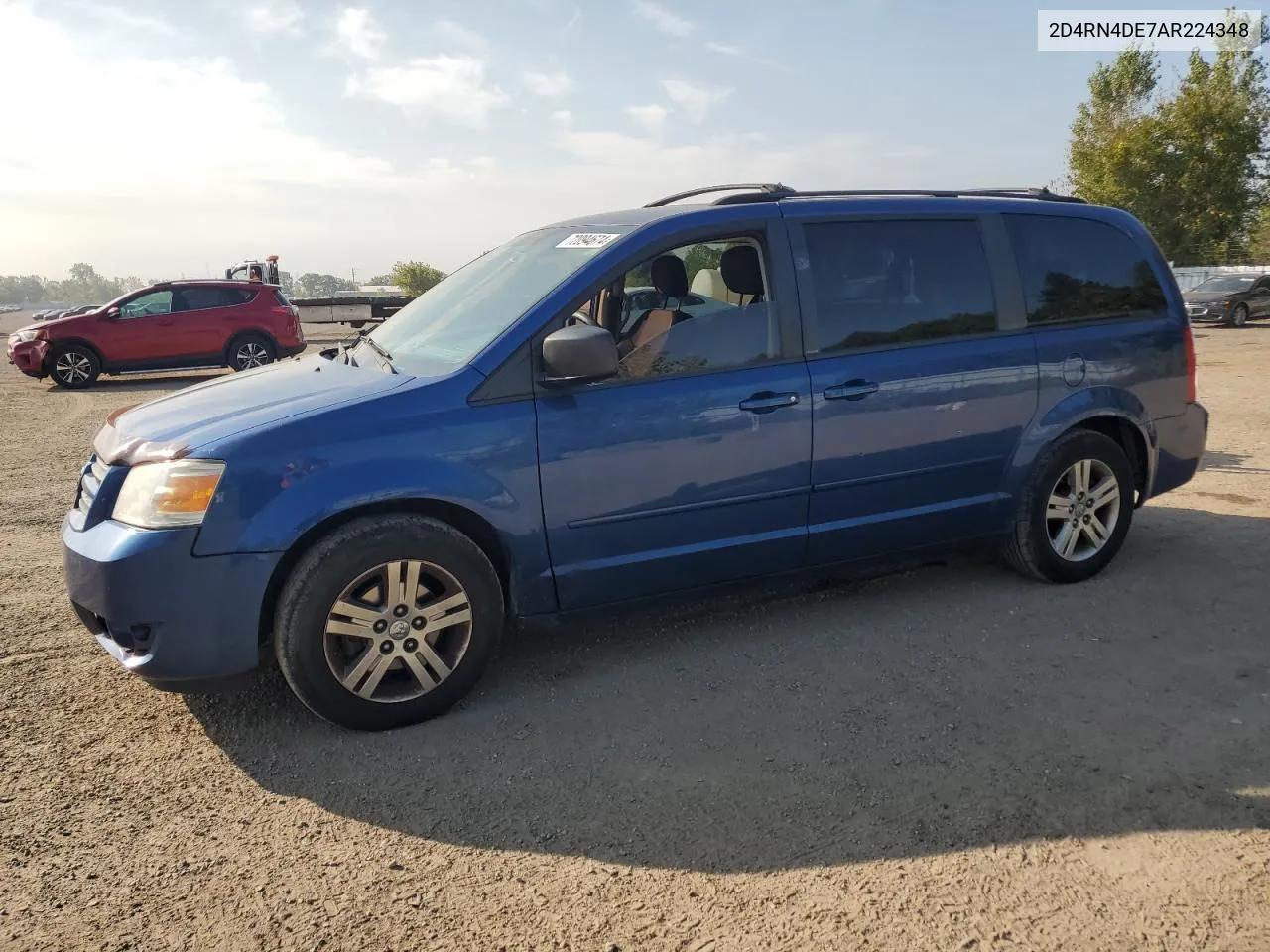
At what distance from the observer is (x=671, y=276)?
4.02 metres

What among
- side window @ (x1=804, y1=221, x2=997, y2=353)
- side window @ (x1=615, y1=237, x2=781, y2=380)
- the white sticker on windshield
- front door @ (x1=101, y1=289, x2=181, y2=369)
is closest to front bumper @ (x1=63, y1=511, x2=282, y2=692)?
side window @ (x1=615, y1=237, x2=781, y2=380)

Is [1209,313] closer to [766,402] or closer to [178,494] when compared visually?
[766,402]

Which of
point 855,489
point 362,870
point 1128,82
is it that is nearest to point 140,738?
point 362,870

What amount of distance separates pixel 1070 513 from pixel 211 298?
1524 centimetres

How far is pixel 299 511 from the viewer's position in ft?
10.3

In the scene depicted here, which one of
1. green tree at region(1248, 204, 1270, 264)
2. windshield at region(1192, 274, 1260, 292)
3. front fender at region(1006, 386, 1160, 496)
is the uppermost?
green tree at region(1248, 204, 1270, 264)

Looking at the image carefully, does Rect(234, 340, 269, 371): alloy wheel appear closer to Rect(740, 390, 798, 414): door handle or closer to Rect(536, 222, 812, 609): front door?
Rect(536, 222, 812, 609): front door

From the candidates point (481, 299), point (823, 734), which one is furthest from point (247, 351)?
point (823, 734)

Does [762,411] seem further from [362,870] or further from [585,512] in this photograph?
[362,870]

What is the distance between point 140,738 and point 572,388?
1.96m

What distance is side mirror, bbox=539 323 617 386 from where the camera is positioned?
3361 mm

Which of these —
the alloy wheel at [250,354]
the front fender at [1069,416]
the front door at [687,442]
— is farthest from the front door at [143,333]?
the front fender at [1069,416]

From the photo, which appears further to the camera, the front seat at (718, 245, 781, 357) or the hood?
the front seat at (718, 245, 781, 357)

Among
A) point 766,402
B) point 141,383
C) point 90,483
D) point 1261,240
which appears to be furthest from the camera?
point 1261,240
